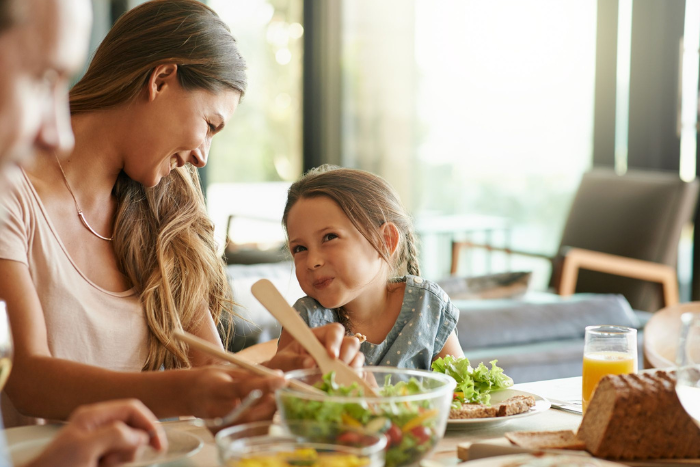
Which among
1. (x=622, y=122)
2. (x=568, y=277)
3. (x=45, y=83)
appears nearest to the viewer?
(x=45, y=83)

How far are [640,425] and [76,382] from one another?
0.75 meters

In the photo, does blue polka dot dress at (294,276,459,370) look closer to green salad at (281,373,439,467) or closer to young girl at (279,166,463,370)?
young girl at (279,166,463,370)

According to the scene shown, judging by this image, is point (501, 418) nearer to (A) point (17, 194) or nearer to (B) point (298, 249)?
(B) point (298, 249)

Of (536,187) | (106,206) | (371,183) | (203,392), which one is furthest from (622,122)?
(203,392)

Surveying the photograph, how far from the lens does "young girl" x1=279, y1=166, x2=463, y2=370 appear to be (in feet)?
4.94

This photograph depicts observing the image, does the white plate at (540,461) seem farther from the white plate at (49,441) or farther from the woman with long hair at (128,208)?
the woman with long hair at (128,208)

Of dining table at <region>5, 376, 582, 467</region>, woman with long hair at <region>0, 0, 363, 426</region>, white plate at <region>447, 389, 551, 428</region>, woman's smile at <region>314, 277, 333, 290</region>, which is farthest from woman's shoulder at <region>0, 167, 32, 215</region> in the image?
white plate at <region>447, 389, 551, 428</region>

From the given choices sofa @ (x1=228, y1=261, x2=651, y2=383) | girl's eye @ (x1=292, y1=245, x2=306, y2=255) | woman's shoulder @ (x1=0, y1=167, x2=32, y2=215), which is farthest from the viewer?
sofa @ (x1=228, y1=261, x2=651, y2=383)

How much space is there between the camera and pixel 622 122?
197 inches

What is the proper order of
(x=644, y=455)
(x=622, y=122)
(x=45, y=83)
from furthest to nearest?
(x=622, y=122) → (x=644, y=455) → (x=45, y=83)

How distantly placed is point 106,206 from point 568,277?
10.3 ft

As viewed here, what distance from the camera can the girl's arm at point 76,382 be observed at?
3.14ft

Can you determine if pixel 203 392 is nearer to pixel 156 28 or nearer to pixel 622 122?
pixel 156 28

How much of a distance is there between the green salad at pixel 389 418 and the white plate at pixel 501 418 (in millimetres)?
251
